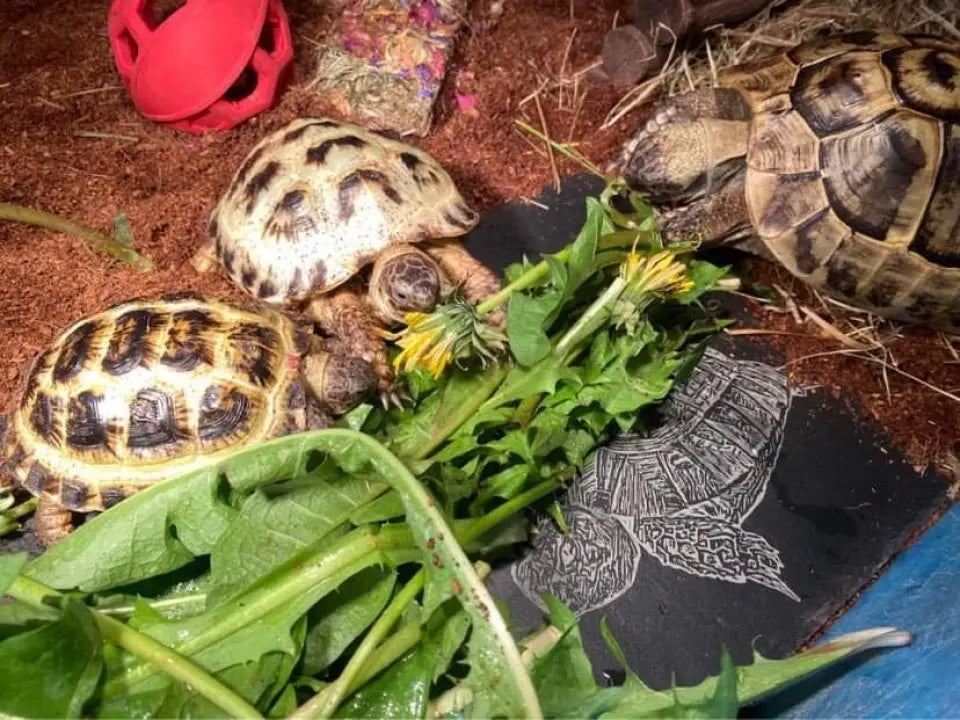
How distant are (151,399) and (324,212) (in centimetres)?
71

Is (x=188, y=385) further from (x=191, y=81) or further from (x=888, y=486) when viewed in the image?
(x=888, y=486)

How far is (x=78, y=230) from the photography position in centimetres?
250

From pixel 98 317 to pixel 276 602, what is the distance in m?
1.01

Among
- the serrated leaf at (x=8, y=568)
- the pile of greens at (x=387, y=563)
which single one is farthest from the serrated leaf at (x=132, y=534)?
the serrated leaf at (x=8, y=568)

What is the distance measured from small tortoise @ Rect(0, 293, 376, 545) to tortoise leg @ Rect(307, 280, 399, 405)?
4.2 inches

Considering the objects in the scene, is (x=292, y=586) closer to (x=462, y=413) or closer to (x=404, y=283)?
(x=462, y=413)

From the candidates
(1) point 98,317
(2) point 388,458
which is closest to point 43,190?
(1) point 98,317

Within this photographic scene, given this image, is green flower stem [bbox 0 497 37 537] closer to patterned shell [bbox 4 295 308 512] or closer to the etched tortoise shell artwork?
patterned shell [bbox 4 295 308 512]

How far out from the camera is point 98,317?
7.00 ft

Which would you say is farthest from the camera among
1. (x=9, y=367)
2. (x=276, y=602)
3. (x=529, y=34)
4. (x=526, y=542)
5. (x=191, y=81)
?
(x=529, y=34)

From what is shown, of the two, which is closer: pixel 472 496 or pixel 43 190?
pixel 472 496

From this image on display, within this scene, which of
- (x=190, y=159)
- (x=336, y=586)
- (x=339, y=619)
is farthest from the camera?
(x=190, y=159)

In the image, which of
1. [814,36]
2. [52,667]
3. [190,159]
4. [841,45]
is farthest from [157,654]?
[814,36]

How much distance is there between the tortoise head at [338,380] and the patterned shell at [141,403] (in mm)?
54
